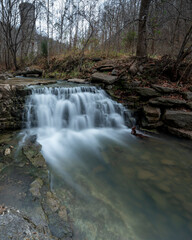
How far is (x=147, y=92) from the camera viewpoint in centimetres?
633

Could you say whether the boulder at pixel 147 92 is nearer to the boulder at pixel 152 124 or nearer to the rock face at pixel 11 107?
the boulder at pixel 152 124

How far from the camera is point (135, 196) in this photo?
2877 mm

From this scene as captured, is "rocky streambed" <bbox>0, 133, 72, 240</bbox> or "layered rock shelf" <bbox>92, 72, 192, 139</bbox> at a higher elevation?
"layered rock shelf" <bbox>92, 72, 192, 139</bbox>

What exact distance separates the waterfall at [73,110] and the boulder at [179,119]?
1562mm

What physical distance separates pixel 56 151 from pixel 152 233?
3.02 m

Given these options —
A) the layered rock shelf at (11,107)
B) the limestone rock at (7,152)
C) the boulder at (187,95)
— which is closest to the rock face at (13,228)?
the limestone rock at (7,152)

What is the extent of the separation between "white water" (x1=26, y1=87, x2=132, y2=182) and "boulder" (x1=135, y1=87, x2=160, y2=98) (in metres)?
0.99

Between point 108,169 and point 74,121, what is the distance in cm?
291

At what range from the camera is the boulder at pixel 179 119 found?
5332mm

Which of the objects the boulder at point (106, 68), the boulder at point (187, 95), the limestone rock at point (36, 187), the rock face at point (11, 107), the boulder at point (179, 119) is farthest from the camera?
the boulder at point (106, 68)

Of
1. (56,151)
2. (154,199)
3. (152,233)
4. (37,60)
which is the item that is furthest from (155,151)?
(37,60)

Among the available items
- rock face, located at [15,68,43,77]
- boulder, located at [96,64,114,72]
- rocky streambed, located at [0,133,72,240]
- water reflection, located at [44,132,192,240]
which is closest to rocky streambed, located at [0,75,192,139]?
water reflection, located at [44,132,192,240]

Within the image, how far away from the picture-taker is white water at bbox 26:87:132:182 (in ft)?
14.7

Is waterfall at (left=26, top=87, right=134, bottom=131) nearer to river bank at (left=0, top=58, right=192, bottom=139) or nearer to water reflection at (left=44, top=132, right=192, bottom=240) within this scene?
river bank at (left=0, top=58, right=192, bottom=139)
